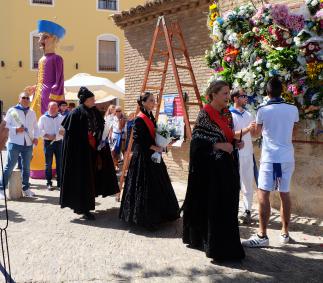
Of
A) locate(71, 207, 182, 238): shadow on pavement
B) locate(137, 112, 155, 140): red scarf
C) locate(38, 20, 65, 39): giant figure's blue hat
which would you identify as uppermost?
locate(38, 20, 65, 39): giant figure's blue hat

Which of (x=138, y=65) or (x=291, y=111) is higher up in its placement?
(x=138, y=65)

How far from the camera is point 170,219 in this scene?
5.81m

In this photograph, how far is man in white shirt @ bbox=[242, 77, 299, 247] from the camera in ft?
15.8

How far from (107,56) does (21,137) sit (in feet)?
55.0

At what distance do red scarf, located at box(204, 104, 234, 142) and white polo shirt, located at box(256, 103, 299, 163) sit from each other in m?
0.53

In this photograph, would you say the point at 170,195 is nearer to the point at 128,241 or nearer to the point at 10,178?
the point at 128,241

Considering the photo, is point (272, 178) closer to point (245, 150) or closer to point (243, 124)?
point (245, 150)

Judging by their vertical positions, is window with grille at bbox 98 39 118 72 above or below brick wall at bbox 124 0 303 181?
above

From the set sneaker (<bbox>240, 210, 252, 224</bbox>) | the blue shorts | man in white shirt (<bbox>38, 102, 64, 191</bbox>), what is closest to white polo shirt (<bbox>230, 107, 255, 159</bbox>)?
sneaker (<bbox>240, 210, 252, 224</bbox>)

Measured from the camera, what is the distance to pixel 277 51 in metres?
5.96

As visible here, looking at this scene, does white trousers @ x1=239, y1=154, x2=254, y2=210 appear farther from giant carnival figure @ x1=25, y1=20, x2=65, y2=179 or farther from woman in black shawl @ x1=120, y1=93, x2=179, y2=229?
giant carnival figure @ x1=25, y1=20, x2=65, y2=179

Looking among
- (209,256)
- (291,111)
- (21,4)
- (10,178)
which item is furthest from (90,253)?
(21,4)

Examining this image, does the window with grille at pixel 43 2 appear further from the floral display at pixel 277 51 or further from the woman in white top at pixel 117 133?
the floral display at pixel 277 51

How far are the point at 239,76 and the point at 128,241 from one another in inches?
117
